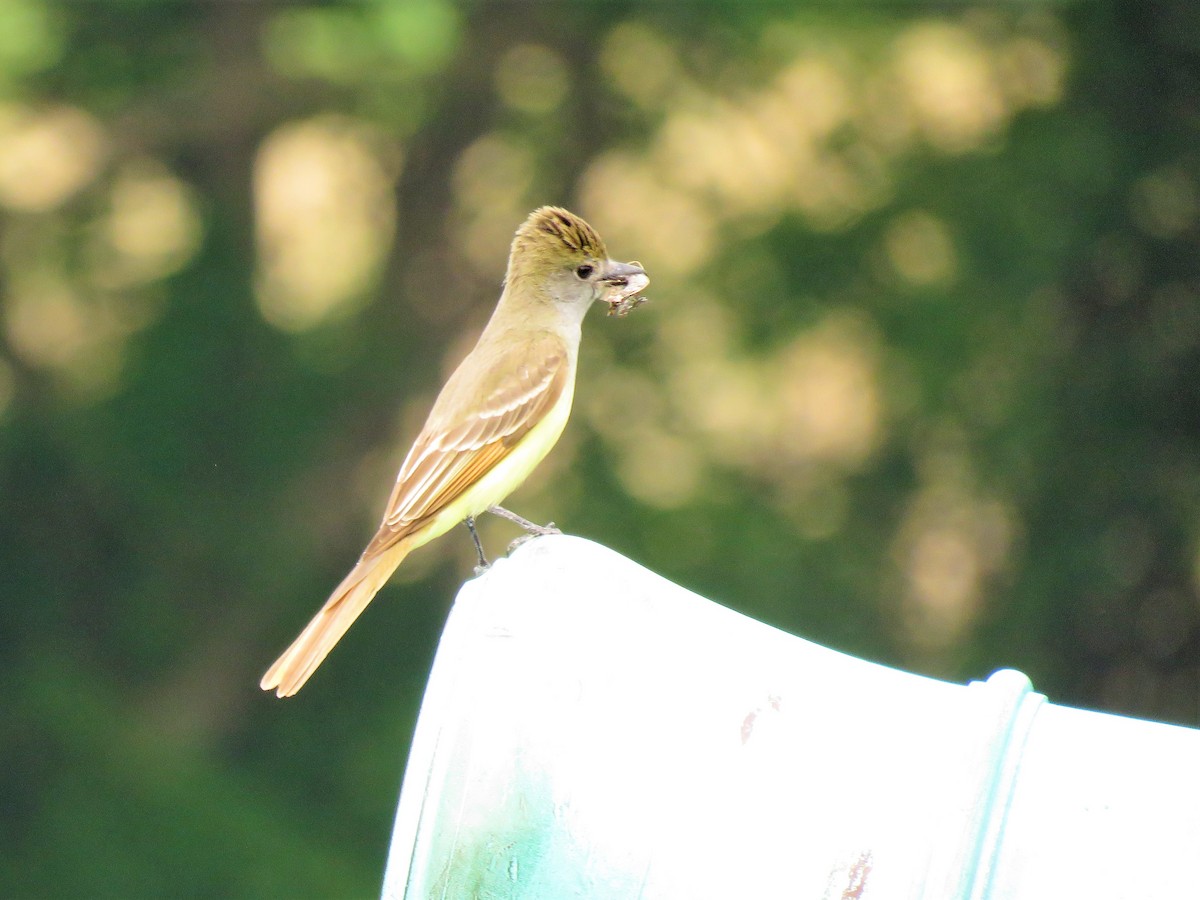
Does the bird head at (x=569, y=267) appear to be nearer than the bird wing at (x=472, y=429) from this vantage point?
No

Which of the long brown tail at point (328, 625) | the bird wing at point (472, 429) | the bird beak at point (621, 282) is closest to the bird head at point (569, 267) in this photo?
the bird beak at point (621, 282)

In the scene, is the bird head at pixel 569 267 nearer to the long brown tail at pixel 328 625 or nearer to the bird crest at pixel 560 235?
the bird crest at pixel 560 235

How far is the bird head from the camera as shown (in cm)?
481

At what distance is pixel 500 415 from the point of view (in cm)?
438

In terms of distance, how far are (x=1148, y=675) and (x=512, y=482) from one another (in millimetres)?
4205

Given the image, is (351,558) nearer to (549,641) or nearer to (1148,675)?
(1148,675)

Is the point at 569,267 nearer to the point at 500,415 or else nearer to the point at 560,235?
the point at 560,235

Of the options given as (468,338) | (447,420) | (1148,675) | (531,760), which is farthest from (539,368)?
(1148,675)

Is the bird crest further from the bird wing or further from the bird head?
the bird wing

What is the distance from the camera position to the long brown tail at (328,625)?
3518 millimetres

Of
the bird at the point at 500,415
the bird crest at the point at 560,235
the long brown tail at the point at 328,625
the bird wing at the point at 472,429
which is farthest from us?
the bird crest at the point at 560,235

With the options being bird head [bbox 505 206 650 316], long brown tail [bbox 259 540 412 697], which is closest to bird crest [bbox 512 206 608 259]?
bird head [bbox 505 206 650 316]

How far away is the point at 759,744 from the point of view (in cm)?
234

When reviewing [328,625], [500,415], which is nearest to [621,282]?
[500,415]
